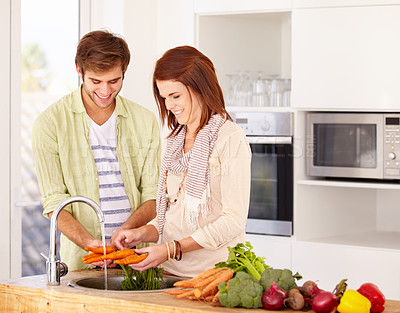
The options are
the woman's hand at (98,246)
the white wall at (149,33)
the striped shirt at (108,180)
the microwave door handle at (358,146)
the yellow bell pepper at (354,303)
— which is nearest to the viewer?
the yellow bell pepper at (354,303)

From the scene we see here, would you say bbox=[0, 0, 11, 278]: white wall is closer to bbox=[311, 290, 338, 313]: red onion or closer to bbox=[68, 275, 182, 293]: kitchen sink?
bbox=[68, 275, 182, 293]: kitchen sink

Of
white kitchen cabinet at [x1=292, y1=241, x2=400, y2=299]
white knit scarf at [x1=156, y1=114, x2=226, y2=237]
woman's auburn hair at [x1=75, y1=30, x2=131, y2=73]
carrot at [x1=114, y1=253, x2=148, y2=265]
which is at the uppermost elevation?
woman's auburn hair at [x1=75, y1=30, x2=131, y2=73]

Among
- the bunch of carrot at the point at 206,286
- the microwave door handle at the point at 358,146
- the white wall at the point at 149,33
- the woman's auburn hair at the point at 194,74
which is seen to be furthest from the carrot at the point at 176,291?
the white wall at the point at 149,33

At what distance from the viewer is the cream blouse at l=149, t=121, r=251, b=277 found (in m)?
2.04

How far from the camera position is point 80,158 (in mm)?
2377

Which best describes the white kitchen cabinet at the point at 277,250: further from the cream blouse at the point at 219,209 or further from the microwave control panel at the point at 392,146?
the cream blouse at the point at 219,209

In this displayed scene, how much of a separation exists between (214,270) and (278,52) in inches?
96.9

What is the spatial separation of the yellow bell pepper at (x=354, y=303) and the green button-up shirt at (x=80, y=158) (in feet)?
3.44

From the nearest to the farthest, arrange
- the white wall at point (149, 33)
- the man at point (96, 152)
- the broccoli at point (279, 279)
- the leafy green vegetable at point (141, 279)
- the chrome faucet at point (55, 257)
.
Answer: the broccoli at point (279, 279) → the chrome faucet at point (55, 257) → the leafy green vegetable at point (141, 279) → the man at point (96, 152) → the white wall at point (149, 33)

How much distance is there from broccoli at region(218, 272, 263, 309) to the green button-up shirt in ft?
2.71

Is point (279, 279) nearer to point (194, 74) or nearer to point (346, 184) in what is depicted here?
point (194, 74)

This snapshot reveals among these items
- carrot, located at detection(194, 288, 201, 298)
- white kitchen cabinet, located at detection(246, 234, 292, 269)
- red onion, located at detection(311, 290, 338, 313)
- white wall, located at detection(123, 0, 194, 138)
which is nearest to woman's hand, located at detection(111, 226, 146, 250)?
carrot, located at detection(194, 288, 201, 298)

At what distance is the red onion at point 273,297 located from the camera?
1.65m

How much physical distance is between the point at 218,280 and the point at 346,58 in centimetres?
194
